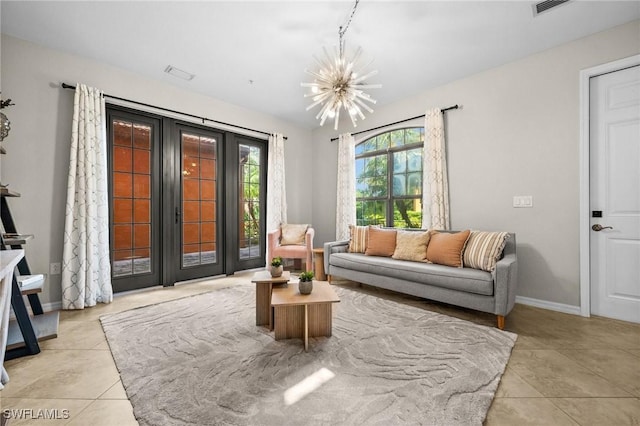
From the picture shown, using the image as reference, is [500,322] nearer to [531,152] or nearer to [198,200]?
[531,152]

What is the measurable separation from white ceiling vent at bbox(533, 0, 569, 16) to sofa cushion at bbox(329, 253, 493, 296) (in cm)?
240

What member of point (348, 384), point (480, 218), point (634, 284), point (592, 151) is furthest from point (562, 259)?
point (348, 384)

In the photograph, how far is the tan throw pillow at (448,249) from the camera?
113 inches

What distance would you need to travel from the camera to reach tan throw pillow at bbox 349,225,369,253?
3791mm

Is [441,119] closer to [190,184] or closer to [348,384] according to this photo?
[348,384]

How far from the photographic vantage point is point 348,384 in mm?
1570

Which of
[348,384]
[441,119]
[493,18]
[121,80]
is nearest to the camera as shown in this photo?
[348,384]

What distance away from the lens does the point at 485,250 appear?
2719mm

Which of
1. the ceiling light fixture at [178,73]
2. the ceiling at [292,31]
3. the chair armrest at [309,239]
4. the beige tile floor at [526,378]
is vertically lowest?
the beige tile floor at [526,378]

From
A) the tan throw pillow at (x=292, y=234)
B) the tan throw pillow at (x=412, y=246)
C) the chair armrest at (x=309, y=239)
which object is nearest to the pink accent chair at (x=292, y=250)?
the chair armrest at (x=309, y=239)

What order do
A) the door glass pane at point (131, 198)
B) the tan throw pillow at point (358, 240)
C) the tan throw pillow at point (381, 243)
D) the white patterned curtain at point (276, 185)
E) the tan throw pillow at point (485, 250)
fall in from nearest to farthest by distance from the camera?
the tan throw pillow at point (485, 250)
the door glass pane at point (131, 198)
the tan throw pillow at point (381, 243)
the tan throw pillow at point (358, 240)
the white patterned curtain at point (276, 185)

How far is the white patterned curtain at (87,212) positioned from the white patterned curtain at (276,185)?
7.53 feet

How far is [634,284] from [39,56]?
20.9ft

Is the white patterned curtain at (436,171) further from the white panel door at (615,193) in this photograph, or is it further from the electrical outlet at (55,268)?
the electrical outlet at (55,268)
